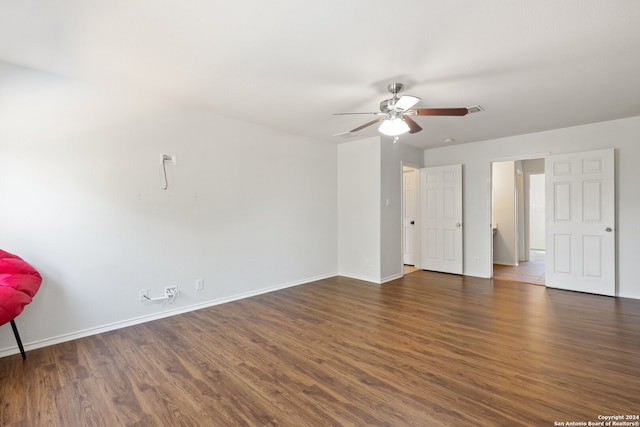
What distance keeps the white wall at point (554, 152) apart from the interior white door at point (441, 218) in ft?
0.55

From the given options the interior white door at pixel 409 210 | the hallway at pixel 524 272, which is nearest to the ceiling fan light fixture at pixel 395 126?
the interior white door at pixel 409 210

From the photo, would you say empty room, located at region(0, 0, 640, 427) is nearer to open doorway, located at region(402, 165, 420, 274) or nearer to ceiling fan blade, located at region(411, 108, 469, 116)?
ceiling fan blade, located at region(411, 108, 469, 116)

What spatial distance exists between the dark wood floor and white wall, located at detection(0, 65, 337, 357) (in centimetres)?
38

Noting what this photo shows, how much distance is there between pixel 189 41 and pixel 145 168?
170cm

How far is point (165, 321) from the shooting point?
344 cm

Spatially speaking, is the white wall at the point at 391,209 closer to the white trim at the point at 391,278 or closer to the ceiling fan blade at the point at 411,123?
the white trim at the point at 391,278

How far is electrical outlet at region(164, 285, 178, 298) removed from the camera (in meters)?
3.58

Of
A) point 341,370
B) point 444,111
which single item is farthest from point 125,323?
point 444,111

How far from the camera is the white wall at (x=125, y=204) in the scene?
275 cm

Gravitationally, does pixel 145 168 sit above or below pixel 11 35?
below

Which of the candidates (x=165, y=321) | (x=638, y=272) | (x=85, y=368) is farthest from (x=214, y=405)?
(x=638, y=272)

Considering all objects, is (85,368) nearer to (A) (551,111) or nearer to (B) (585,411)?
(B) (585,411)

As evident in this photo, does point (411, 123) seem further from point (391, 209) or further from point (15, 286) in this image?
point (15, 286)

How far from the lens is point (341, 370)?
2379mm
